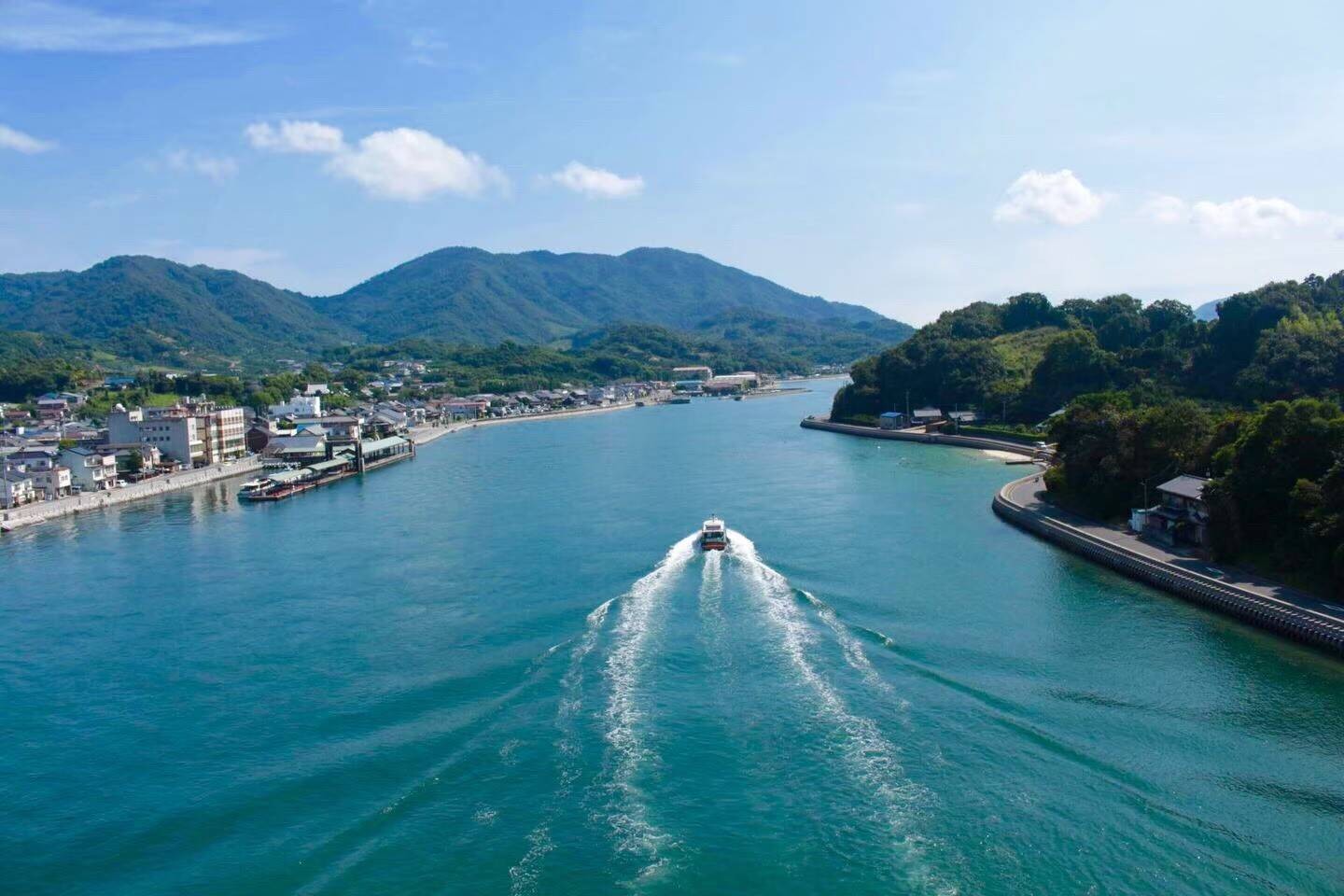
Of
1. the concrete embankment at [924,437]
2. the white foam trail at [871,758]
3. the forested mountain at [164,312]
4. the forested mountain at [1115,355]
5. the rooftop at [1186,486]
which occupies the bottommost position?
the white foam trail at [871,758]

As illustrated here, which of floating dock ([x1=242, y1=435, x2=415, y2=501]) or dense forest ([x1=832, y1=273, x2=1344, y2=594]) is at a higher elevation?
dense forest ([x1=832, y1=273, x2=1344, y2=594])

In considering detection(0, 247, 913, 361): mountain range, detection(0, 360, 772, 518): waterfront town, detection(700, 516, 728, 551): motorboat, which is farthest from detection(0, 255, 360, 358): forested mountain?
detection(700, 516, 728, 551): motorboat

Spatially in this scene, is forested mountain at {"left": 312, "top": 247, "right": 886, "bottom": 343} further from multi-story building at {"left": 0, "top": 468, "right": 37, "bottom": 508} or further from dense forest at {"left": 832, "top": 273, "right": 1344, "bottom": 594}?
multi-story building at {"left": 0, "top": 468, "right": 37, "bottom": 508}

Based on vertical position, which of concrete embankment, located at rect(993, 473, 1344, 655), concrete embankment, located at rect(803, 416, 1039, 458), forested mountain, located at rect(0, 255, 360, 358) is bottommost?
concrete embankment, located at rect(993, 473, 1344, 655)

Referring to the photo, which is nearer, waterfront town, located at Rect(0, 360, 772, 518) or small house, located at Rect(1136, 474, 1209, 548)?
small house, located at Rect(1136, 474, 1209, 548)

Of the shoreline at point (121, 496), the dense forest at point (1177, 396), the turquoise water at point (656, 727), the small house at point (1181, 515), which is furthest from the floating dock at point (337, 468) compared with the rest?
the small house at point (1181, 515)

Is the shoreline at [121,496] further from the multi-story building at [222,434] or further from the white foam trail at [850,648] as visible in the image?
the white foam trail at [850,648]
